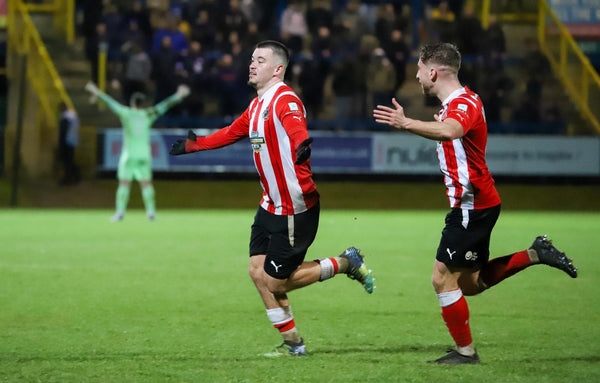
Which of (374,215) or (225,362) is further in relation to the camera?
(374,215)

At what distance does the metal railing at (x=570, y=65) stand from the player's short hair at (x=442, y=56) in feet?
56.2

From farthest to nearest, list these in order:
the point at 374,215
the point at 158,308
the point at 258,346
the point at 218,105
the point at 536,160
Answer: the point at 218,105 → the point at 536,160 → the point at 374,215 → the point at 158,308 → the point at 258,346

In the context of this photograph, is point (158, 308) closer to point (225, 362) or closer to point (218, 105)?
point (225, 362)

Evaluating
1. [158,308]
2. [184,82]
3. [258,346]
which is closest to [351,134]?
[184,82]

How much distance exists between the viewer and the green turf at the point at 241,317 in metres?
5.73

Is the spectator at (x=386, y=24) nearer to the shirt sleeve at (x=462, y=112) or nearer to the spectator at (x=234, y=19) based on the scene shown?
the spectator at (x=234, y=19)

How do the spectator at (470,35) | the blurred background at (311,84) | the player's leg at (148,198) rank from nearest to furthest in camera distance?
the player's leg at (148,198), the blurred background at (311,84), the spectator at (470,35)

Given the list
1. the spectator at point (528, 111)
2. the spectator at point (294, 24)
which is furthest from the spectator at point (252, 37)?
the spectator at point (528, 111)

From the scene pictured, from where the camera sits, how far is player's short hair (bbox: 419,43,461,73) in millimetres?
5875

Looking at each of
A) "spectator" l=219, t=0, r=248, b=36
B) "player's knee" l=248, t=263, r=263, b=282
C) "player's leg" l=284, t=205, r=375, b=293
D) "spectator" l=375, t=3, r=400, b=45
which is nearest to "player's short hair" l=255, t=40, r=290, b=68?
"player's leg" l=284, t=205, r=375, b=293

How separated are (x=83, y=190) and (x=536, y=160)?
388 inches

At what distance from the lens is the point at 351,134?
2123cm

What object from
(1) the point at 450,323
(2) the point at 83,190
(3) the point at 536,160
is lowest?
(2) the point at 83,190

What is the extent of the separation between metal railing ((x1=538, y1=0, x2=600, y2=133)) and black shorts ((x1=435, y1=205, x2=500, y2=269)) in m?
17.1
